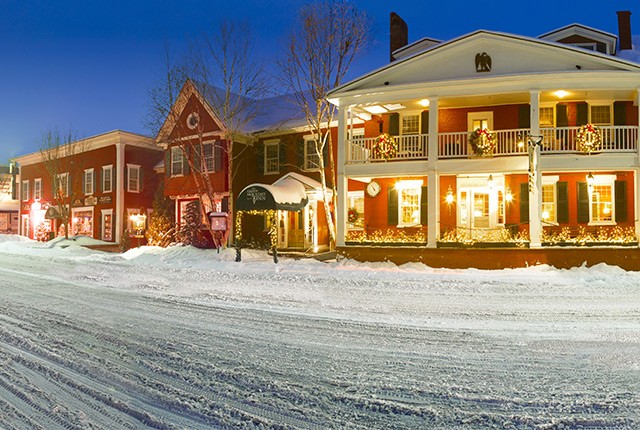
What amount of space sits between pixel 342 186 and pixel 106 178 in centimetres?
2140

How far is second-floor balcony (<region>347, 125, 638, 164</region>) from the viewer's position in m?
17.8

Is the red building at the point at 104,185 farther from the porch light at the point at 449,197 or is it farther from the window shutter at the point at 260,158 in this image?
the porch light at the point at 449,197

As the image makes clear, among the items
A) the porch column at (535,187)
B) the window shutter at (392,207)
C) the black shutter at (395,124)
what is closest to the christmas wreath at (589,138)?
the porch column at (535,187)

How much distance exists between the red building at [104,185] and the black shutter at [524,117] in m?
23.9

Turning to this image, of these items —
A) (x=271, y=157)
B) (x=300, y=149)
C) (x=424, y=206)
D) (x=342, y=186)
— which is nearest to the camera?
(x=342, y=186)

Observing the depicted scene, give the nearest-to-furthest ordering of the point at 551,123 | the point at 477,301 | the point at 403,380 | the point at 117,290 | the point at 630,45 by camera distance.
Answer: the point at 403,380 < the point at 477,301 < the point at 117,290 < the point at 551,123 < the point at 630,45

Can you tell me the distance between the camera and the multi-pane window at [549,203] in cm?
1978

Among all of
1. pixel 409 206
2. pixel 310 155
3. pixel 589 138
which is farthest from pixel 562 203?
pixel 310 155

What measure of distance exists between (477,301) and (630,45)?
59.9 feet

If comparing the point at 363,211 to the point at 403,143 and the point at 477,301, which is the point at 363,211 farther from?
the point at 477,301

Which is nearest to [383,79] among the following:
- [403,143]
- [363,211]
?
[403,143]

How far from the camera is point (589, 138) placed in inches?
676

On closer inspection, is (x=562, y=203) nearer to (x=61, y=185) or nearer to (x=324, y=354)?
(x=324, y=354)

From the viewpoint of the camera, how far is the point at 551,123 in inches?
781
